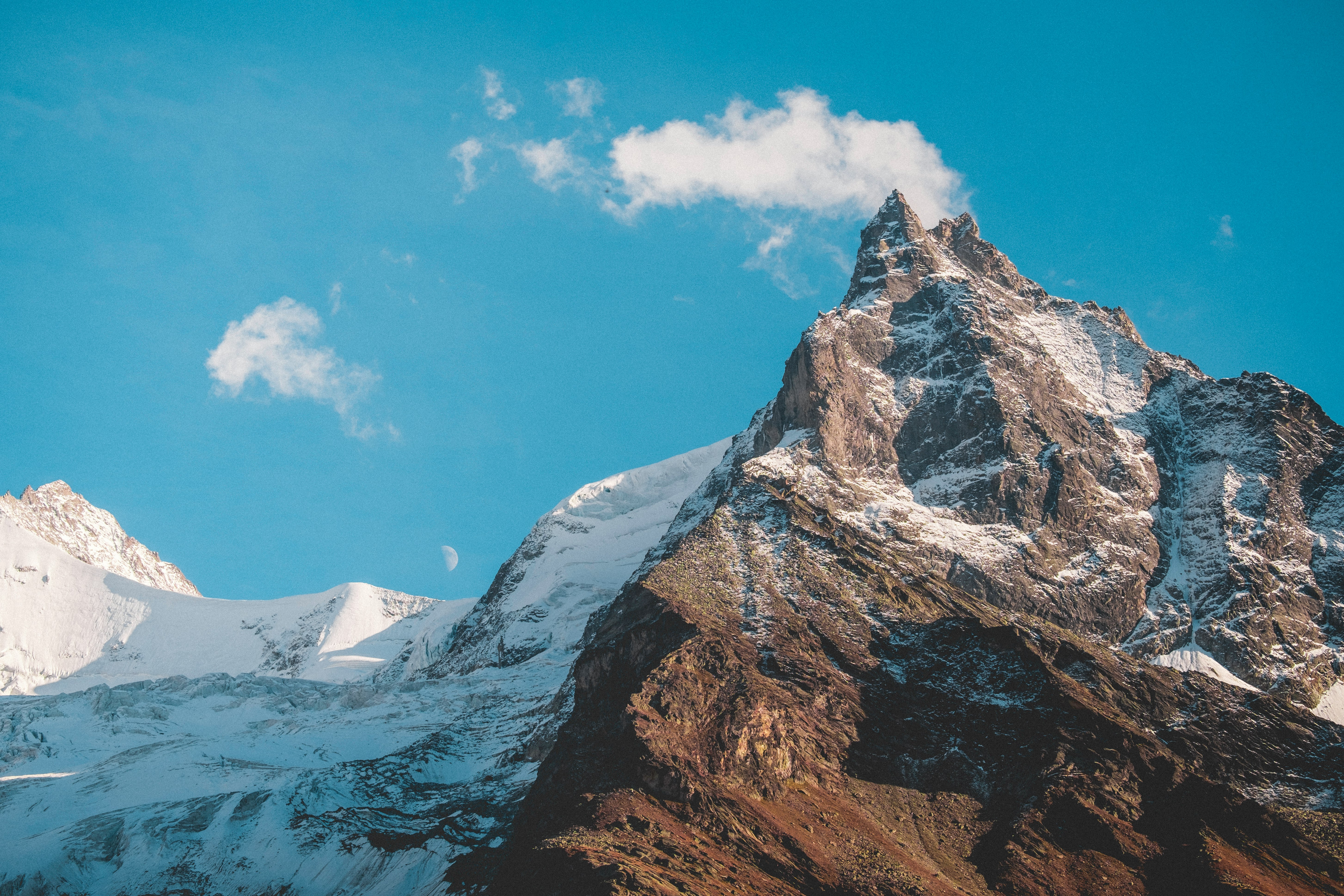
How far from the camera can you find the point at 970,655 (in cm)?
11894

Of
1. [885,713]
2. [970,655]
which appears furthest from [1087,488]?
[885,713]

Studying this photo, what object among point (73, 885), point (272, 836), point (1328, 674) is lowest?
point (73, 885)

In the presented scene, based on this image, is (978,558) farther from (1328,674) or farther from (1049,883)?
(1049,883)

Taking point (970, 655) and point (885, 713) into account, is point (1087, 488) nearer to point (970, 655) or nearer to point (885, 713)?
point (970, 655)

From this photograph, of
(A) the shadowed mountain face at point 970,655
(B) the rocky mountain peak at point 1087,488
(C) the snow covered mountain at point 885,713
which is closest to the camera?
(A) the shadowed mountain face at point 970,655

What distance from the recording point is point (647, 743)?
332ft

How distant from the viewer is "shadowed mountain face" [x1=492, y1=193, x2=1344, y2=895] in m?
93.0

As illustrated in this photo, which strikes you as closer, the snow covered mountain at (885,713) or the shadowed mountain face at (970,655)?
the shadowed mountain face at (970,655)

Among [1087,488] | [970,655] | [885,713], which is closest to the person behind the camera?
[885,713]

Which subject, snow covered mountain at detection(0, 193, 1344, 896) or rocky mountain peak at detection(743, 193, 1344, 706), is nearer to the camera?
snow covered mountain at detection(0, 193, 1344, 896)

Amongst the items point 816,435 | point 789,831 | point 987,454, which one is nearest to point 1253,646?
point 987,454

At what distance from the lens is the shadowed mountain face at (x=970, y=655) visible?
305ft

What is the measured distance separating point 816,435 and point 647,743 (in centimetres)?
8621

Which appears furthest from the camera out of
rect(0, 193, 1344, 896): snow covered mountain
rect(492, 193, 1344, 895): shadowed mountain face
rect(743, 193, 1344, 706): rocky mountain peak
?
rect(743, 193, 1344, 706): rocky mountain peak
